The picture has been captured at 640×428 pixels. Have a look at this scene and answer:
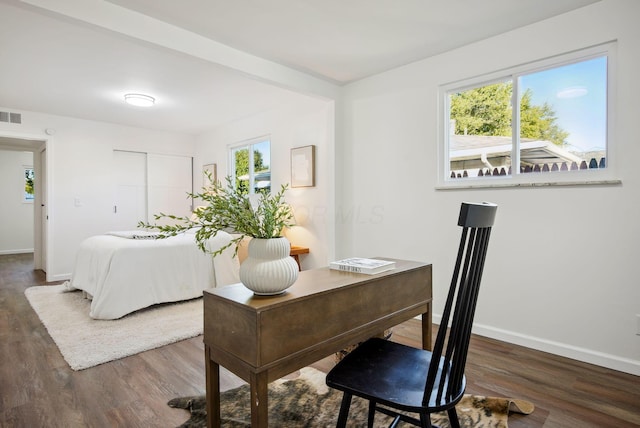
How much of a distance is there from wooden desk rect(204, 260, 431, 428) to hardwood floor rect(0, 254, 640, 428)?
0.78 metres

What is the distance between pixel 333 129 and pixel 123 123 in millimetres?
3657

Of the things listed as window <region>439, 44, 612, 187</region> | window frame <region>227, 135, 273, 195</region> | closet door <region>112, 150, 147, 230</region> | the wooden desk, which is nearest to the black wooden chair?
the wooden desk

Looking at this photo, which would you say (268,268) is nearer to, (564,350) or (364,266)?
(364,266)

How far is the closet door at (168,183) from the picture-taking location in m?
6.03

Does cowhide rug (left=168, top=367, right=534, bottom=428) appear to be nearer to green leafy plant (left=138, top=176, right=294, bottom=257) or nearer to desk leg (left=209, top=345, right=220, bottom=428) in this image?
desk leg (left=209, top=345, right=220, bottom=428)

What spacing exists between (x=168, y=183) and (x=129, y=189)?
0.62m

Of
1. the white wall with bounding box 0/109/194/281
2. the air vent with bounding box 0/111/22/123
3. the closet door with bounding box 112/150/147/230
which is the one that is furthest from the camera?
the closet door with bounding box 112/150/147/230

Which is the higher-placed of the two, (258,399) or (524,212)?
(524,212)

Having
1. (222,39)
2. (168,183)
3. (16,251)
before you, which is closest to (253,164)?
(168,183)

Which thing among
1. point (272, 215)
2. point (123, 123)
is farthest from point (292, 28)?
point (123, 123)

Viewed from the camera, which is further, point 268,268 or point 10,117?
point 10,117

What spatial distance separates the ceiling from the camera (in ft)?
7.64

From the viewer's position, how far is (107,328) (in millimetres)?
2994

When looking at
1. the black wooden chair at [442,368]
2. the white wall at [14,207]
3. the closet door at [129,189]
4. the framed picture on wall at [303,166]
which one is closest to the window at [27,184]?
the white wall at [14,207]
